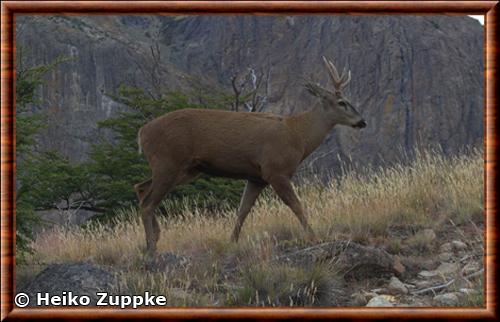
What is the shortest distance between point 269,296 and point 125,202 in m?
12.0

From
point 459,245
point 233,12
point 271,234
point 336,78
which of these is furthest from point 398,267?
point 233,12

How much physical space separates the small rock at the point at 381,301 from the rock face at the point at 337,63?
33.2 m

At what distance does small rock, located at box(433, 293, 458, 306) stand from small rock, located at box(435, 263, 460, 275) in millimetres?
889

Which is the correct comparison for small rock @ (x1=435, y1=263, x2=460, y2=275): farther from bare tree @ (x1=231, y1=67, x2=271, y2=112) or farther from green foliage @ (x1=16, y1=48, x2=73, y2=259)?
bare tree @ (x1=231, y1=67, x2=271, y2=112)

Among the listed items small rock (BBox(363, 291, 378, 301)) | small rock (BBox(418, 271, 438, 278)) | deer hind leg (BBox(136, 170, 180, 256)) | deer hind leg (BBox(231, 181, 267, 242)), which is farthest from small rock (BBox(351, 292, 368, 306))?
deer hind leg (BBox(136, 170, 180, 256))

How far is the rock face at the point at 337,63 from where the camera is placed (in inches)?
1692

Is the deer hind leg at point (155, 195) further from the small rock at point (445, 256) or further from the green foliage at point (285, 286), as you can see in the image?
the small rock at point (445, 256)

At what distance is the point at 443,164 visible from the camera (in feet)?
36.7

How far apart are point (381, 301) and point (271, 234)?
2332 millimetres

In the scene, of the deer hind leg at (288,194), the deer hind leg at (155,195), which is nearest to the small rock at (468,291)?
the deer hind leg at (288,194)

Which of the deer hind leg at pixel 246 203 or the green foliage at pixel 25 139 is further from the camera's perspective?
the deer hind leg at pixel 246 203

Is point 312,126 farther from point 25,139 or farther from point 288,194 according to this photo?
point 25,139

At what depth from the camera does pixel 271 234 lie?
8.36 m

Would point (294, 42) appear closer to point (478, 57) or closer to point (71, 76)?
point (478, 57)
